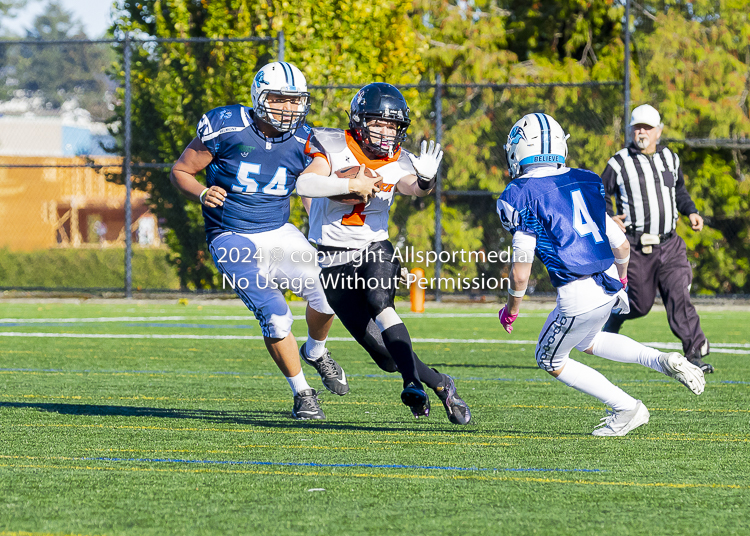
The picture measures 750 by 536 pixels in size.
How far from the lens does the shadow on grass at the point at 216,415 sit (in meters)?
5.04

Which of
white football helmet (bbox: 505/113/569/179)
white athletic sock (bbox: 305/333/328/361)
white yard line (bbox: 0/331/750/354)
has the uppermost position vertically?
white football helmet (bbox: 505/113/569/179)

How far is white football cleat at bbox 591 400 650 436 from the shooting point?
4660 mm

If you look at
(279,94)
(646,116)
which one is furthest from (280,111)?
(646,116)

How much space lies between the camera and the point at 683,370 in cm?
469

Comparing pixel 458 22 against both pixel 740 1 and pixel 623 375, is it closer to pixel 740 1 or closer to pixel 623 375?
pixel 740 1

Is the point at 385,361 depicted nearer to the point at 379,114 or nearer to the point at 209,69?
the point at 379,114

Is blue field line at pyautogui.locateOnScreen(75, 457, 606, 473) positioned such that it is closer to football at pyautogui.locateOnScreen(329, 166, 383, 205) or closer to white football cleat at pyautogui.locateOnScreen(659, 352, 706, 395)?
white football cleat at pyautogui.locateOnScreen(659, 352, 706, 395)

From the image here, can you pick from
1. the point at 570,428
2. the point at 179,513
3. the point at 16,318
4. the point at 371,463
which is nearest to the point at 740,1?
the point at 16,318

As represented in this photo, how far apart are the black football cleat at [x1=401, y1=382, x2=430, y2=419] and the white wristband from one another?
1.05 m

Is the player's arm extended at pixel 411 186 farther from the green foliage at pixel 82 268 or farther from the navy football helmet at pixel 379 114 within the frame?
the green foliage at pixel 82 268

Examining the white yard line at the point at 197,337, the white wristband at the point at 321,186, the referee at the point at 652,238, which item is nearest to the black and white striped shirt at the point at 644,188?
the referee at the point at 652,238

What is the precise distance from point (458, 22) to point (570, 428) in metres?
12.6

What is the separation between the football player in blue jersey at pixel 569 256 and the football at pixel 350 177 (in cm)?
A: 79

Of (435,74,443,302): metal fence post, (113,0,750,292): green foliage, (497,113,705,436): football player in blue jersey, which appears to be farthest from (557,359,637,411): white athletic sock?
(113,0,750,292): green foliage
